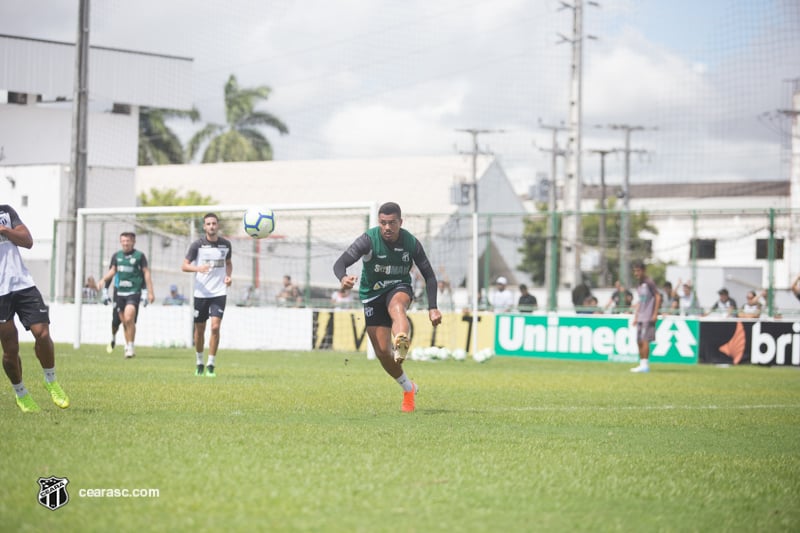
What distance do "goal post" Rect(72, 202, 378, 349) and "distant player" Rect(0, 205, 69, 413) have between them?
51.2ft

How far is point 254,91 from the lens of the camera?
75.6 metres

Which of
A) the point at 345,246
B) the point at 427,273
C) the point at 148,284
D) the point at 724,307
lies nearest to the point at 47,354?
the point at 427,273

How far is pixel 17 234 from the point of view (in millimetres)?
10328

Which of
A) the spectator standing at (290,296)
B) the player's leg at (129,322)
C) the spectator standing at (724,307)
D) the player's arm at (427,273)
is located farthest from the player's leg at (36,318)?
the spectator standing at (724,307)

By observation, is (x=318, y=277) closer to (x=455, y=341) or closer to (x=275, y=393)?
(x=455, y=341)

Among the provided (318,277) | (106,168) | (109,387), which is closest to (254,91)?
(106,168)

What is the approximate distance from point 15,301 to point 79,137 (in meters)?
24.7

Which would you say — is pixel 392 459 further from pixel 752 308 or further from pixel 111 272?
pixel 752 308

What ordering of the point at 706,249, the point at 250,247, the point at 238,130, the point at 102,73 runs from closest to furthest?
1. the point at 706,249
2. the point at 250,247
3. the point at 102,73
4. the point at 238,130

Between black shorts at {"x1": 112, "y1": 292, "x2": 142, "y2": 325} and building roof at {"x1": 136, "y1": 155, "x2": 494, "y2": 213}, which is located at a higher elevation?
building roof at {"x1": 136, "y1": 155, "x2": 494, "y2": 213}

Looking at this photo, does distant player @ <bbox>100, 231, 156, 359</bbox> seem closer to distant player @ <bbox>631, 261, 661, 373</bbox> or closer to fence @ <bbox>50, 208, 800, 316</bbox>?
fence @ <bbox>50, 208, 800, 316</bbox>

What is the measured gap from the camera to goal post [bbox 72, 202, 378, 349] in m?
29.7

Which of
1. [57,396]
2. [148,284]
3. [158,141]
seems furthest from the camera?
[158,141]

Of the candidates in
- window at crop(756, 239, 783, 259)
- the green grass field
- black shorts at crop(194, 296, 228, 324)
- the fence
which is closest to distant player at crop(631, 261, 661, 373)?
the fence
